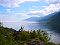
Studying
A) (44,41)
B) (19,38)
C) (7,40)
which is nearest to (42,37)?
(44,41)

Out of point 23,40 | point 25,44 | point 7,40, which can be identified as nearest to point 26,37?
point 23,40

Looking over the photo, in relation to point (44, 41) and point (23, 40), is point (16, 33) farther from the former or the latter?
point (44, 41)

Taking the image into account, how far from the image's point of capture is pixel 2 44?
7.30m

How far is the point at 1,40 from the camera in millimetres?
7480

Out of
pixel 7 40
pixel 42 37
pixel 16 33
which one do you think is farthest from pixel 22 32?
pixel 7 40

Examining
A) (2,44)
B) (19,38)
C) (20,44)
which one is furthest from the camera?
(19,38)

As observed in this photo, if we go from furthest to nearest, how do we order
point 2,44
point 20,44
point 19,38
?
point 19,38
point 20,44
point 2,44

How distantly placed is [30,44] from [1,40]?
5.35ft

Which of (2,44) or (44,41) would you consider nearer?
(2,44)

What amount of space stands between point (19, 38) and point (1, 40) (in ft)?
6.95

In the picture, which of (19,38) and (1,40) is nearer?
(1,40)

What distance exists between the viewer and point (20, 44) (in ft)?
28.5

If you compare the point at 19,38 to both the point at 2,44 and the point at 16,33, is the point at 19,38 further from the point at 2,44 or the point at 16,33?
the point at 2,44

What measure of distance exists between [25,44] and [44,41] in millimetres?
1133
